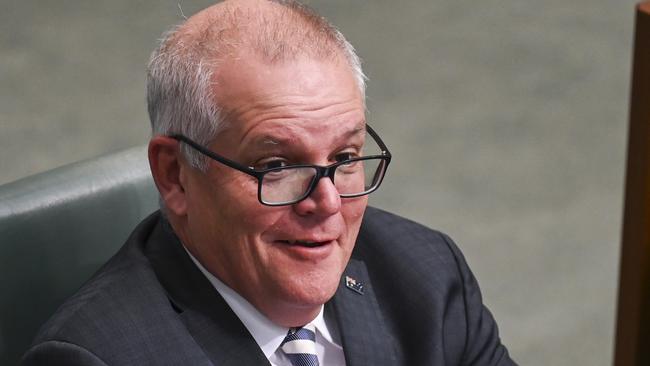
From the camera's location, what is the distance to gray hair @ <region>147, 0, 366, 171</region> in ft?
5.69

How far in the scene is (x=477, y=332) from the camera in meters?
2.07

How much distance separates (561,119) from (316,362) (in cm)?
282

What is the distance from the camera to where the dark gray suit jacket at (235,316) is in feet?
5.61

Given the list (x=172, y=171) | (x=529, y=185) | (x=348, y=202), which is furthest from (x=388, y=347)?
(x=529, y=185)

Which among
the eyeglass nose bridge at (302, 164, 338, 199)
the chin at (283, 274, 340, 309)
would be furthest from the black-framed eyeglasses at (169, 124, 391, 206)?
the chin at (283, 274, 340, 309)

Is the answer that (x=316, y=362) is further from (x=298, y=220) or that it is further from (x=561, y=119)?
(x=561, y=119)

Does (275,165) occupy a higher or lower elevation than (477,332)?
higher

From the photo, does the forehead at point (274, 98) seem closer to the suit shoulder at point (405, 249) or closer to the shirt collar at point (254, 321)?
the shirt collar at point (254, 321)

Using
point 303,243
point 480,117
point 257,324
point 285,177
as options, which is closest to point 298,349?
point 257,324

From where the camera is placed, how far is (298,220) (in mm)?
1754

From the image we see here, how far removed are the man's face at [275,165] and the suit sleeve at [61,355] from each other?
257 mm

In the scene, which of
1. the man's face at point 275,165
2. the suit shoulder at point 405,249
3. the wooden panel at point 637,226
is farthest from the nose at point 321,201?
the wooden panel at point 637,226

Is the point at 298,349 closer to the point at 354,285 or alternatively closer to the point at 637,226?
the point at 354,285

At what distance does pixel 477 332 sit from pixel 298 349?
35 cm
